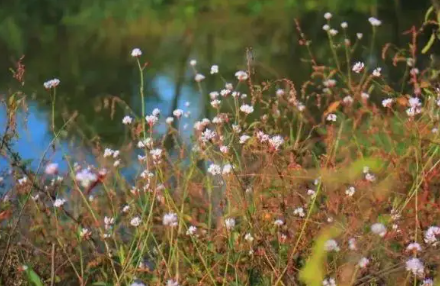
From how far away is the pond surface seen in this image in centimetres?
822

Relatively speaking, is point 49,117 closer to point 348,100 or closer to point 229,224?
point 348,100

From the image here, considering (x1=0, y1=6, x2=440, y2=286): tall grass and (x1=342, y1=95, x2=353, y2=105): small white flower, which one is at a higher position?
(x1=0, y1=6, x2=440, y2=286): tall grass

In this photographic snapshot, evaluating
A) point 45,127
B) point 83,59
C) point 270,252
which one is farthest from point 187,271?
point 83,59

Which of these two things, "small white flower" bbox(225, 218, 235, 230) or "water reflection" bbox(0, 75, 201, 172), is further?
"water reflection" bbox(0, 75, 201, 172)

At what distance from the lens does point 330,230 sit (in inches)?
81.2

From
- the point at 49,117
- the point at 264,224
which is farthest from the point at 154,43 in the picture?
the point at 264,224

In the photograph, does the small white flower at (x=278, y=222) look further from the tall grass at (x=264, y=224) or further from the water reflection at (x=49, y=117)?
the water reflection at (x=49, y=117)

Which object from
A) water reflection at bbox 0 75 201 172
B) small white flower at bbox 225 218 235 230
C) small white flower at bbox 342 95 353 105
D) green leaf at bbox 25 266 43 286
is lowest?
water reflection at bbox 0 75 201 172

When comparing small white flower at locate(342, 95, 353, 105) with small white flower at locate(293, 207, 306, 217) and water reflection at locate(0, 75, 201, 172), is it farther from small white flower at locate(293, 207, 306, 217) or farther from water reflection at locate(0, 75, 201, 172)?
small white flower at locate(293, 207, 306, 217)

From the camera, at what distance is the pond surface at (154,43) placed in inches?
324

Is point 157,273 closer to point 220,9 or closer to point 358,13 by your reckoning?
point 358,13

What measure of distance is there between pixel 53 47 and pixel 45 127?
6853 millimetres

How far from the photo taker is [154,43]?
42.9 feet

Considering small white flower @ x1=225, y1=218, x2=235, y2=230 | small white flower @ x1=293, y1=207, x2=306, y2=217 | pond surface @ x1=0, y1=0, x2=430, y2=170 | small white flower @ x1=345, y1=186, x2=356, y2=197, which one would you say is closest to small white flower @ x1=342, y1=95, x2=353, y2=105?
small white flower @ x1=345, y1=186, x2=356, y2=197
